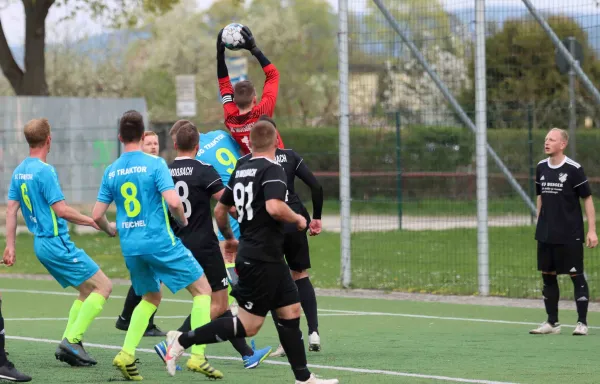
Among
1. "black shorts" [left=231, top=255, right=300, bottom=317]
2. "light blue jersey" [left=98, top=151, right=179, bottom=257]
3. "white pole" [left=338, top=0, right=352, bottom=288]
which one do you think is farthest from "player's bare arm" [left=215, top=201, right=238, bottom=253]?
"white pole" [left=338, top=0, right=352, bottom=288]

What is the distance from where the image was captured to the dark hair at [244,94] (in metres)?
9.75

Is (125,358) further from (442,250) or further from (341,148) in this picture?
(442,250)

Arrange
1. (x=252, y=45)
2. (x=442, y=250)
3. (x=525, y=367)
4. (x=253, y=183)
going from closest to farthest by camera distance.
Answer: (x=253, y=183), (x=525, y=367), (x=252, y=45), (x=442, y=250)

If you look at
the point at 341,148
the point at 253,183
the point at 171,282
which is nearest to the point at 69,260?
the point at 171,282

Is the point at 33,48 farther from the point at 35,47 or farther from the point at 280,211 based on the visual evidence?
the point at 280,211

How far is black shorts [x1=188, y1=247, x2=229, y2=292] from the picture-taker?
28.9 ft

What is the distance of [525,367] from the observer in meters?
8.80

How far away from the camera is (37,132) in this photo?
908 cm

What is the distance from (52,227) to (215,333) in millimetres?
2031

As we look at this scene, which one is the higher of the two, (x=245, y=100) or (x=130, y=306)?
(x=245, y=100)

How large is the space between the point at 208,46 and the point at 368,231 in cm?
4164

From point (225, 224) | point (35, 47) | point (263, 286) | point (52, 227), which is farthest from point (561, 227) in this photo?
point (35, 47)

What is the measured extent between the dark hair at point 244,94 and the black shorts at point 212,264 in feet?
4.95

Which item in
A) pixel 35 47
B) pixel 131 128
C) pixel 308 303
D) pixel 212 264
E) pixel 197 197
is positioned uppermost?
pixel 35 47
